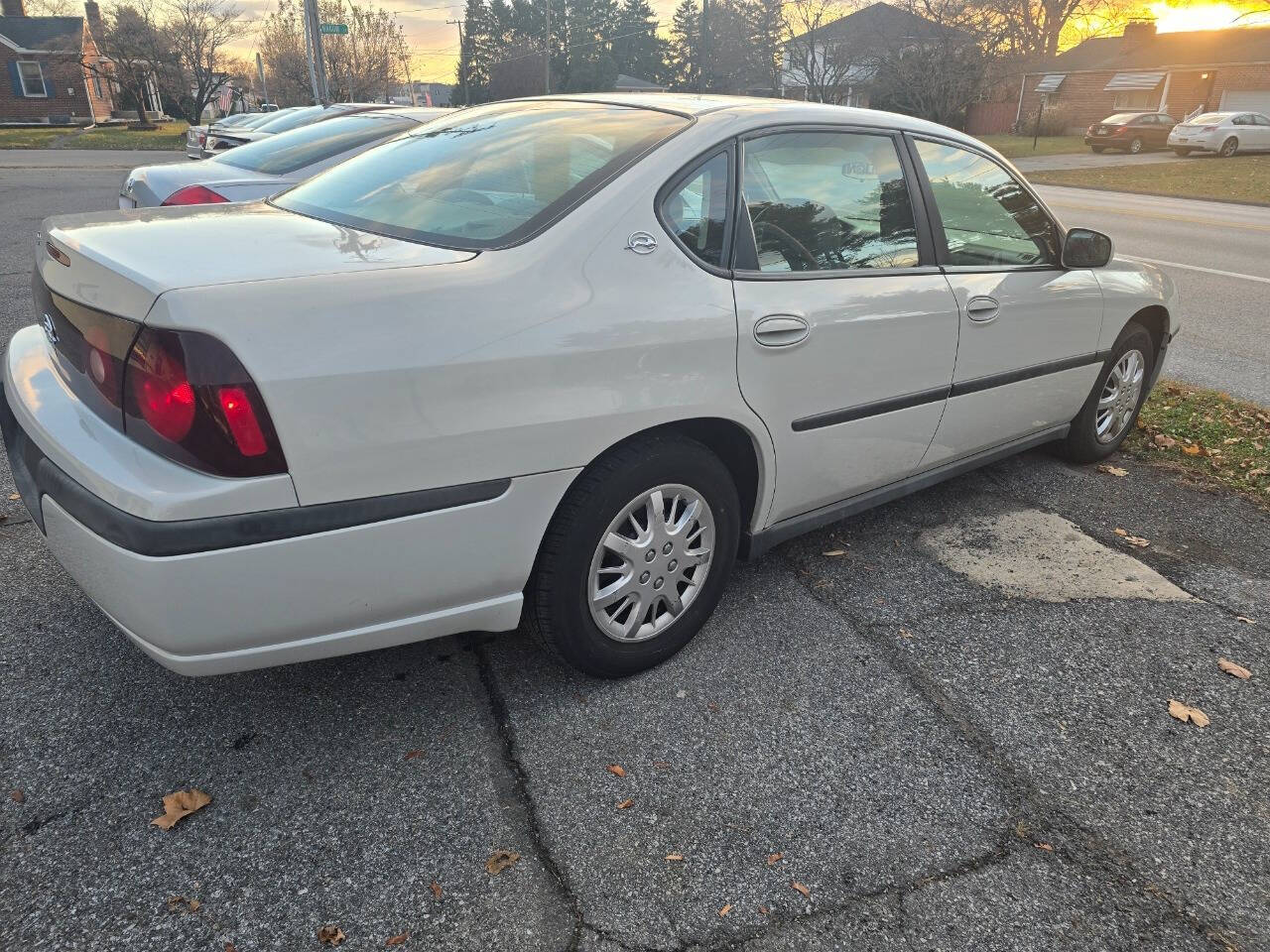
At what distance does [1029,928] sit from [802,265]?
1.92 m

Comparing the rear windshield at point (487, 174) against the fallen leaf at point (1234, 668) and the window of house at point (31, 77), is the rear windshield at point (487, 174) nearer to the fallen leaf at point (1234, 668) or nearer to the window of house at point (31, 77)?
the fallen leaf at point (1234, 668)

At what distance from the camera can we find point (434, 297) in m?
2.14

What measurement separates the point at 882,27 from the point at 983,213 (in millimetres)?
49181

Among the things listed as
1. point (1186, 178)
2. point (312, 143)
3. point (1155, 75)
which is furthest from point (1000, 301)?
point (1155, 75)

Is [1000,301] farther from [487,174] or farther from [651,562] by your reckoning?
[487,174]

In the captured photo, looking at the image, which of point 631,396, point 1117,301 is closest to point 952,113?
point 1117,301

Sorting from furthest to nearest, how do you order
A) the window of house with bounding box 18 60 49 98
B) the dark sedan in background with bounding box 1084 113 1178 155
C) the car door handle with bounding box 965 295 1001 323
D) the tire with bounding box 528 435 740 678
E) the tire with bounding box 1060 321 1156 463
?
the window of house with bounding box 18 60 49 98
the dark sedan in background with bounding box 1084 113 1178 155
the tire with bounding box 1060 321 1156 463
the car door handle with bounding box 965 295 1001 323
the tire with bounding box 528 435 740 678

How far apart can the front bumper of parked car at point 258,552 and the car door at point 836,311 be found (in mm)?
844

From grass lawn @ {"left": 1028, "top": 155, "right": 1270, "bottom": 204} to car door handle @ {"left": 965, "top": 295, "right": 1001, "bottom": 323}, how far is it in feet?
60.7

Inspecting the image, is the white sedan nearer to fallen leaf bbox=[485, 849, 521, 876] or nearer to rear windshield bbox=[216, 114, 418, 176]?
fallen leaf bbox=[485, 849, 521, 876]

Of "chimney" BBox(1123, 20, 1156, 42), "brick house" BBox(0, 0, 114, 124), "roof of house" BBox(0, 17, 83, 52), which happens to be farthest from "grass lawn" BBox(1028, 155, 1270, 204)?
"brick house" BBox(0, 0, 114, 124)

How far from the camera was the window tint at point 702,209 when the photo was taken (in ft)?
8.57

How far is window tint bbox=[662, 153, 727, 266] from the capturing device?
261 centimetres

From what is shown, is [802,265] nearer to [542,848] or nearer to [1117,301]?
[542,848]
